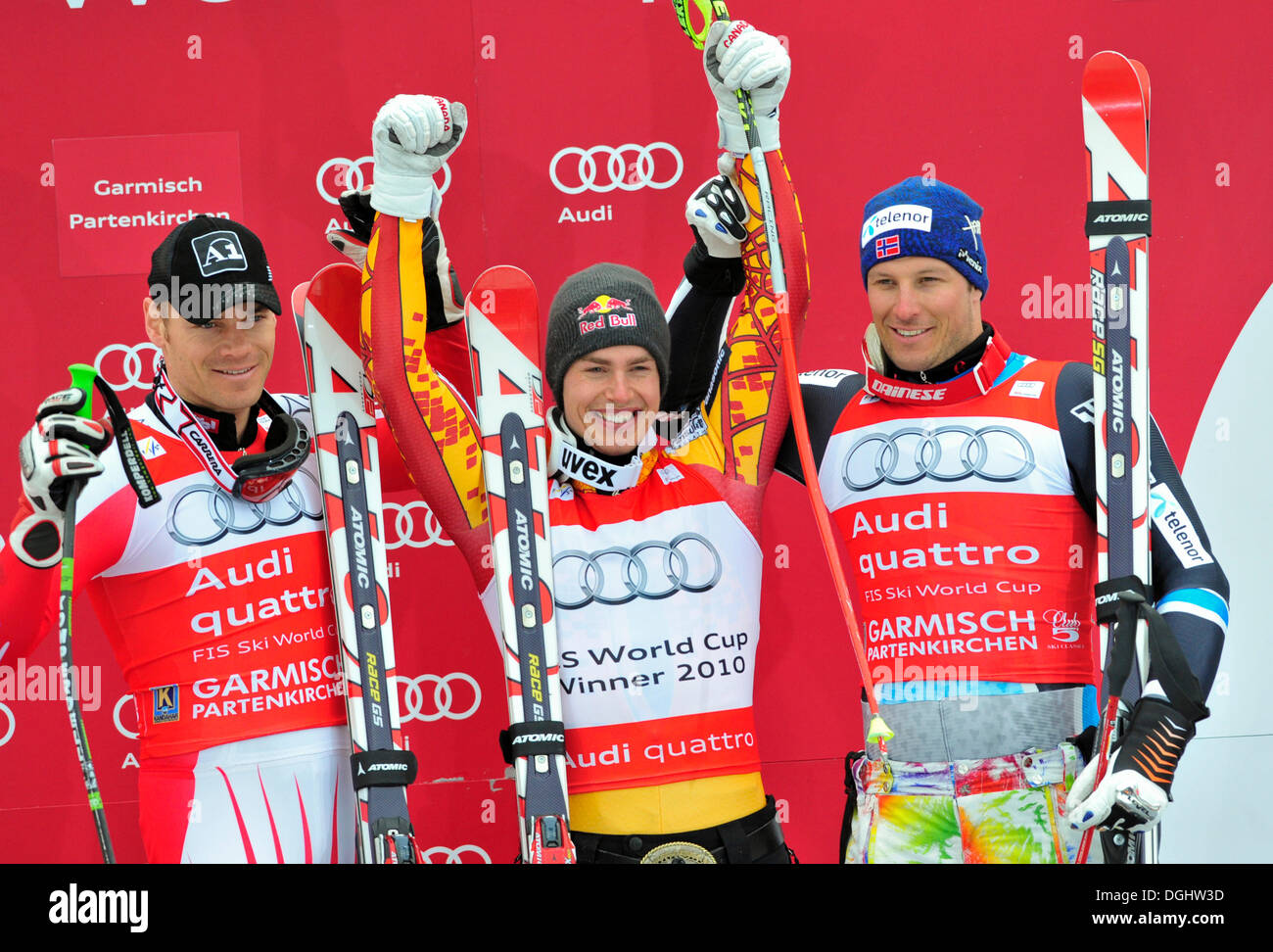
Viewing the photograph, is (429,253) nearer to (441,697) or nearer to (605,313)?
(605,313)

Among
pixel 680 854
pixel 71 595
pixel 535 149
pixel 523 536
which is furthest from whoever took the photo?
pixel 535 149

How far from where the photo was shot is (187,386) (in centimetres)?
265

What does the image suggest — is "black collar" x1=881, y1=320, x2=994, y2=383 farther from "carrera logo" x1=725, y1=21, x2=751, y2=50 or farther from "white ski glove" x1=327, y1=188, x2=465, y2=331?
"white ski glove" x1=327, y1=188, x2=465, y2=331

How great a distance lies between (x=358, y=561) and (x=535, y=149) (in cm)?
133

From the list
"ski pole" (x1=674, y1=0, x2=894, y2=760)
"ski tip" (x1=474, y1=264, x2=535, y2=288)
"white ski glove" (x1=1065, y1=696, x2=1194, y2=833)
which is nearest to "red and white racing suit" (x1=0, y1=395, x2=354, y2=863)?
"ski tip" (x1=474, y1=264, x2=535, y2=288)

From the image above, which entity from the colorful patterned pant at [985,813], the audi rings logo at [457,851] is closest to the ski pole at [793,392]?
the colorful patterned pant at [985,813]

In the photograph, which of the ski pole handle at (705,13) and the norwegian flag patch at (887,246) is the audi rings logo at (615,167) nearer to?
the ski pole handle at (705,13)

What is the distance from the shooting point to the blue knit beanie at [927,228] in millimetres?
2545

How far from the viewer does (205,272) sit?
259 centimetres

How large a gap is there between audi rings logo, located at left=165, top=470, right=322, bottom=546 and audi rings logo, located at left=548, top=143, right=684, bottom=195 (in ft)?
4.09

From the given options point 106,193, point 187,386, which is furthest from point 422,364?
point 106,193

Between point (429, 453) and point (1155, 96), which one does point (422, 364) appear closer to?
point (429, 453)

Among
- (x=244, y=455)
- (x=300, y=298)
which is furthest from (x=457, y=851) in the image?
(x=300, y=298)
